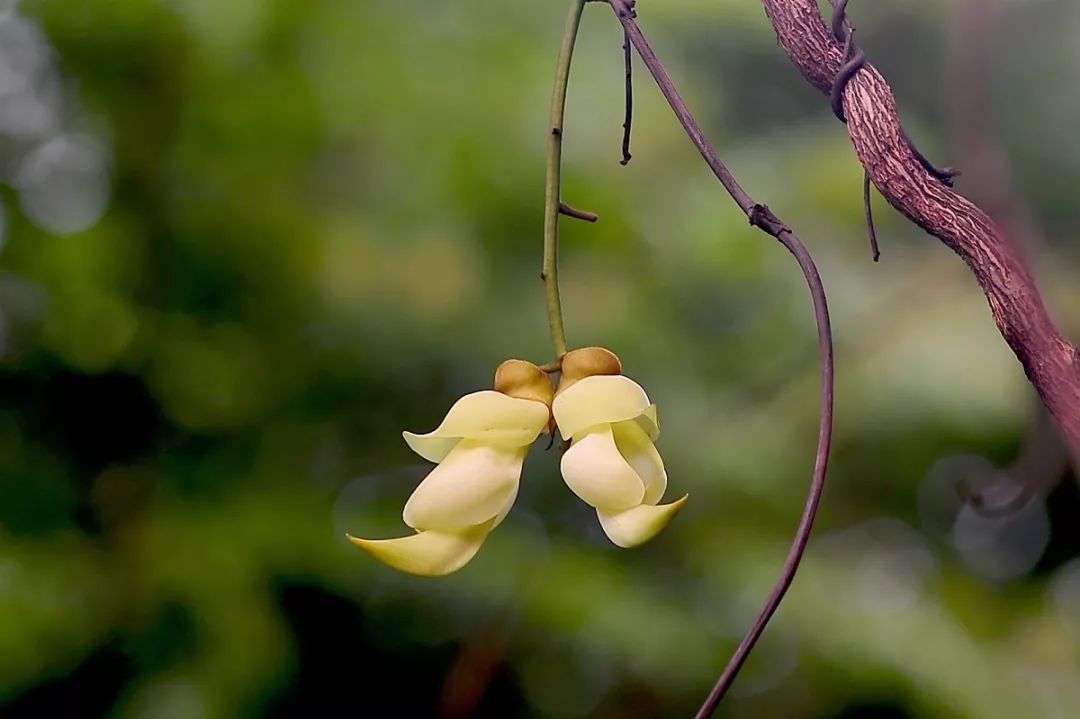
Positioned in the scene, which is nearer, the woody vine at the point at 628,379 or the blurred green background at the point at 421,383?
the woody vine at the point at 628,379

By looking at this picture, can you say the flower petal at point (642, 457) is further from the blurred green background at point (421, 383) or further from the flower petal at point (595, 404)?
the blurred green background at point (421, 383)

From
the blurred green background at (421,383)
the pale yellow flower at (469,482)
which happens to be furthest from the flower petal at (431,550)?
the blurred green background at (421,383)

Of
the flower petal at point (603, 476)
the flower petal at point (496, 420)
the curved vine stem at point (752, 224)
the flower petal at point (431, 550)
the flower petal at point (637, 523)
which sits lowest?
the flower petal at point (431, 550)

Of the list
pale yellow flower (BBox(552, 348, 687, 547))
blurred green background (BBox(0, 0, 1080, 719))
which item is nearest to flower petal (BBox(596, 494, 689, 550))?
pale yellow flower (BBox(552, 348, 687, 547))

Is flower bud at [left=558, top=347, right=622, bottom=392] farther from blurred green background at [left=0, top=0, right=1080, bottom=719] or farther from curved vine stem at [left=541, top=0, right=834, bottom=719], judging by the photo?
blurred green background at [left=0, top=0, right=1080, bottom=719]

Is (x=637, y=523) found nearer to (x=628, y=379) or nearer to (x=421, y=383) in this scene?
(x=628, y=379)

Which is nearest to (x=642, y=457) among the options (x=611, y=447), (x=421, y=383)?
(x=611, y=447)

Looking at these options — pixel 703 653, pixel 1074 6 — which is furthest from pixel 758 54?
pixel 703 653

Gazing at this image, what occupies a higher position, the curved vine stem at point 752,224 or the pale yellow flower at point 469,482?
the curved vine stem at point 752,224

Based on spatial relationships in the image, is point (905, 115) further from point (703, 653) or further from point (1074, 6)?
point (703, 653)
